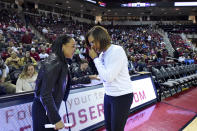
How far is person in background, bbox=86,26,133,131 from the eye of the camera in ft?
4.34

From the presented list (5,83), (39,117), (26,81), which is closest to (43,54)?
(5,83)

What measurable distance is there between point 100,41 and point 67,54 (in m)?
0.30

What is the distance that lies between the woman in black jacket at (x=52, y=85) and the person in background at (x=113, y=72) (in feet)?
0.79

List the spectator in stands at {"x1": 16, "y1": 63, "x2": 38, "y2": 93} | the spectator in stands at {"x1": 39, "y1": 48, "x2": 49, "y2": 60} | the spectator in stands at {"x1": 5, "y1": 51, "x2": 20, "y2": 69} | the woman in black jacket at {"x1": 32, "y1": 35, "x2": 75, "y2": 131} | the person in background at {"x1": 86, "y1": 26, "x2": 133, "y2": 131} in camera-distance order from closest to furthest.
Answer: the woman in black jacket at {"x1": 32, "y1": 35, "x2": 75, "y2": 131}
the person in background at {"x1": 86, "y1": 26, "x2": 133, "y2": 131}
the spectator in stands at {"x1": 16, "y1": 63, "x2": 38, "y2": 93}
the spectator in stands at {"x1": 5, "y1": 51, "x2": 20, "y2": 69}
the spectator in stands at {"x1": 39, "y1": 48, "x2": 49, "y2": 60}

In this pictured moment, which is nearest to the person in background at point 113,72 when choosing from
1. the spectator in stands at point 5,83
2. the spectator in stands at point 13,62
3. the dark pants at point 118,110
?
the dark pants at point 118,110

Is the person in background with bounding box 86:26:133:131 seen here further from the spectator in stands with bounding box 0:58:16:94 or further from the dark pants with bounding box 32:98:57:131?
the spectator in stands with bounding box 0:58:16:94

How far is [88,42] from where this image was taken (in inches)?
58.3

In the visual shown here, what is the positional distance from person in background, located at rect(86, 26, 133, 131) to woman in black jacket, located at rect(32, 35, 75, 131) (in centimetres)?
24

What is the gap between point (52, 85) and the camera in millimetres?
1111

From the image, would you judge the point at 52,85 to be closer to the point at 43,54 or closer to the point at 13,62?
the point at 13,62

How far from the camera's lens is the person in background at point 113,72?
1.32 metres

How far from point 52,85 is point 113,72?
0.46m

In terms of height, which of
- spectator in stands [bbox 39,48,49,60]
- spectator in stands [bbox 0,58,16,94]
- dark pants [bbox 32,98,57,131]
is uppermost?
spectator in stands [bbox 39,48,49,60]

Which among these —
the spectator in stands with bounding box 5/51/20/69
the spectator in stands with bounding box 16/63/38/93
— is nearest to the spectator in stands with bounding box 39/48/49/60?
the spectator in stands with bounding box 5/51/20/69
